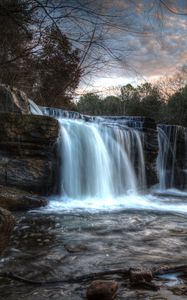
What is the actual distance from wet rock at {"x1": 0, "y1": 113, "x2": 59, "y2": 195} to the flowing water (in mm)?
871

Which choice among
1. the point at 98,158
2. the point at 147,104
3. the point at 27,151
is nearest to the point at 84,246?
the point at 27,151

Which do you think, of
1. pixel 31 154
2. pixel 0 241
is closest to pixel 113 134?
pixel 31 154

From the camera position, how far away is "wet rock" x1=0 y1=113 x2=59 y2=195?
11125mm

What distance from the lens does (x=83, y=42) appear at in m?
3.05

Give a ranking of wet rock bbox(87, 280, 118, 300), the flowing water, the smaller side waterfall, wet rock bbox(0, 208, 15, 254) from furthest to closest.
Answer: the smaller side waterfall → wet rock bbox(0, 208, 15, 254) → the flowing water → wet rock bbox(87, 280, 118, 300)

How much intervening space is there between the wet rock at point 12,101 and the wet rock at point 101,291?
9.18m

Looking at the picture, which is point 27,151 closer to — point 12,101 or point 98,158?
point 12,101

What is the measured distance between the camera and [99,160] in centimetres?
1462

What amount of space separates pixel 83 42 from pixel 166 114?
40.4 m

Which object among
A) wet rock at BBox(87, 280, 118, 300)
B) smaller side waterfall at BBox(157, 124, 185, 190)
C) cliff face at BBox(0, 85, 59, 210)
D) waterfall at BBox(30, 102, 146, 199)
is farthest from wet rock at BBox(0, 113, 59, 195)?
smaller side waterfall at BBox(157, 124, 185, 190)

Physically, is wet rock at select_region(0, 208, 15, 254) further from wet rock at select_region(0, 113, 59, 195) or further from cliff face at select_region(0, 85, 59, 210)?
wet rock at select_region(0, 113, 59, 195)

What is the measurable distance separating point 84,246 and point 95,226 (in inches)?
77.1

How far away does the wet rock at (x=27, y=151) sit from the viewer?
11.1 metres

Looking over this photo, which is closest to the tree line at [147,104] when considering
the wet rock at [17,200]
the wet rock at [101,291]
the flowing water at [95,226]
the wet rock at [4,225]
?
the flowing water at [95,226]
